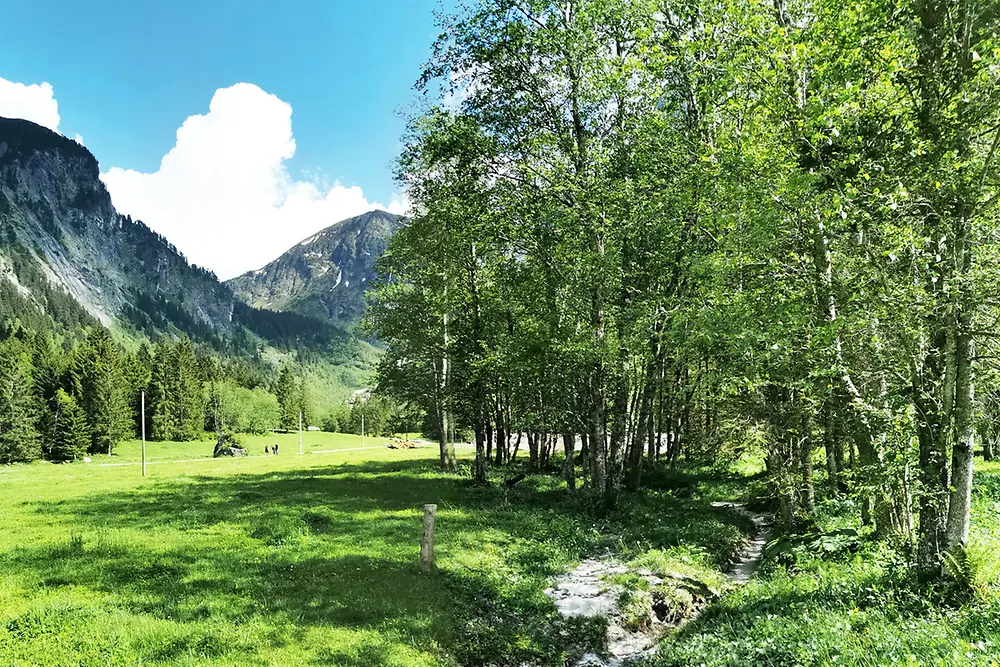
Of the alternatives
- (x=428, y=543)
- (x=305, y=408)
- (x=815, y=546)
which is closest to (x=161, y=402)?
(x=305, y=408)

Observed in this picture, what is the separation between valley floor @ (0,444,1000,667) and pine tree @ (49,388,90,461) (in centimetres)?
7969

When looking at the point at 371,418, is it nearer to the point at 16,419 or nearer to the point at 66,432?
the point at 66,432

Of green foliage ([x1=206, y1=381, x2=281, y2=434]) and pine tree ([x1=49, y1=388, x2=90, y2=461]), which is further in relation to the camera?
green foliage ([x1=206, y1=381, x2=281, y2=434])

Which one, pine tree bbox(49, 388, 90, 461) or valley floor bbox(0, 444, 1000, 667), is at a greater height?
valley floor bbox(0, 444, 1000, 667)

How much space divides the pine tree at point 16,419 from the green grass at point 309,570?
69.0m

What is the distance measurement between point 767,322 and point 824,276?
1834 millimetres

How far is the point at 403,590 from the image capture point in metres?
14.8

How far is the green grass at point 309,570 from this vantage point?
452 inches

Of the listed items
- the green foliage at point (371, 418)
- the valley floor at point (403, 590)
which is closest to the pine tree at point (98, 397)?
the green foliage at point (371, 418)

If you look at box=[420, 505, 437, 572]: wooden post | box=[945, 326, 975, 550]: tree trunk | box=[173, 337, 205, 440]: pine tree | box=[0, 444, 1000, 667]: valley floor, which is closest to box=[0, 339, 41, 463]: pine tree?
box=[173, 337, 205, 440]: pine tree

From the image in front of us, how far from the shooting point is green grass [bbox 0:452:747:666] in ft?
37.7

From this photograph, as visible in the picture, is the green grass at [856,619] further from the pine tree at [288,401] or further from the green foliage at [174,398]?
the pine tree at [288,401]

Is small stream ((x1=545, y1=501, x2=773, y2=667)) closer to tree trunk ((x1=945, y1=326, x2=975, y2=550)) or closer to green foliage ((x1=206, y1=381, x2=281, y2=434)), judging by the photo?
tree trunk ((x1=945, y1=326, x2=975, y2=550))

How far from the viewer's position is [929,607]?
10117mm
